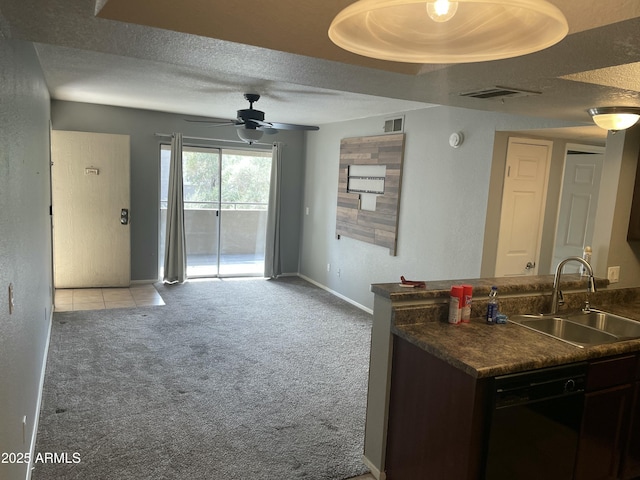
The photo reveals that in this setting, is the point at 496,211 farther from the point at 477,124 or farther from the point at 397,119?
the point at 397,119

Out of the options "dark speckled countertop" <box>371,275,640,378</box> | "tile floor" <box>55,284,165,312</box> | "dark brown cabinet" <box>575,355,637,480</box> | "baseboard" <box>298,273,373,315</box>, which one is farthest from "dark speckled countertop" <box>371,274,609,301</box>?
"tile floor" <box>55,284,165,312</box>

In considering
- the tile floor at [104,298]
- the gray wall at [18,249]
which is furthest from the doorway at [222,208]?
the gray wall at [18,249]

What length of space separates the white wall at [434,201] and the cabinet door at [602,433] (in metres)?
1.78

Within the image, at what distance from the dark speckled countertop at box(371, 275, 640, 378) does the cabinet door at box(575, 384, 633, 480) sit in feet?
0.77

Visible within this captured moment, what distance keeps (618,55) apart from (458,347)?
52.5 inches

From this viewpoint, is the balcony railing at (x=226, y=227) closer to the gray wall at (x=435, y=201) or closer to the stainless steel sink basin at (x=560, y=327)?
the gray wall at (x=435, y=201)

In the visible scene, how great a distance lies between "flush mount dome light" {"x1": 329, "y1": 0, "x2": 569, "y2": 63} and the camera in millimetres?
903

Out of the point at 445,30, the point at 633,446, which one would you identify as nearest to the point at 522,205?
the point at 633,446

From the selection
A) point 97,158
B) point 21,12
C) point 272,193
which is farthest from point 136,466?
point 272,193

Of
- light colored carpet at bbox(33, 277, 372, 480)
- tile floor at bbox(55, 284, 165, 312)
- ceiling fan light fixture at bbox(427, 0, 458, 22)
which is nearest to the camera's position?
ceiling fan light fixture at bbox(427, 0, 458, 22)

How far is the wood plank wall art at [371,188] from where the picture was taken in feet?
16.8

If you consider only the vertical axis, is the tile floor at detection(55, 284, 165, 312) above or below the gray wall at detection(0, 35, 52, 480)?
below

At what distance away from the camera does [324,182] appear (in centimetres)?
681

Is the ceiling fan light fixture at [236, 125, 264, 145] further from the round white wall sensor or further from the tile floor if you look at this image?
the tile floor
